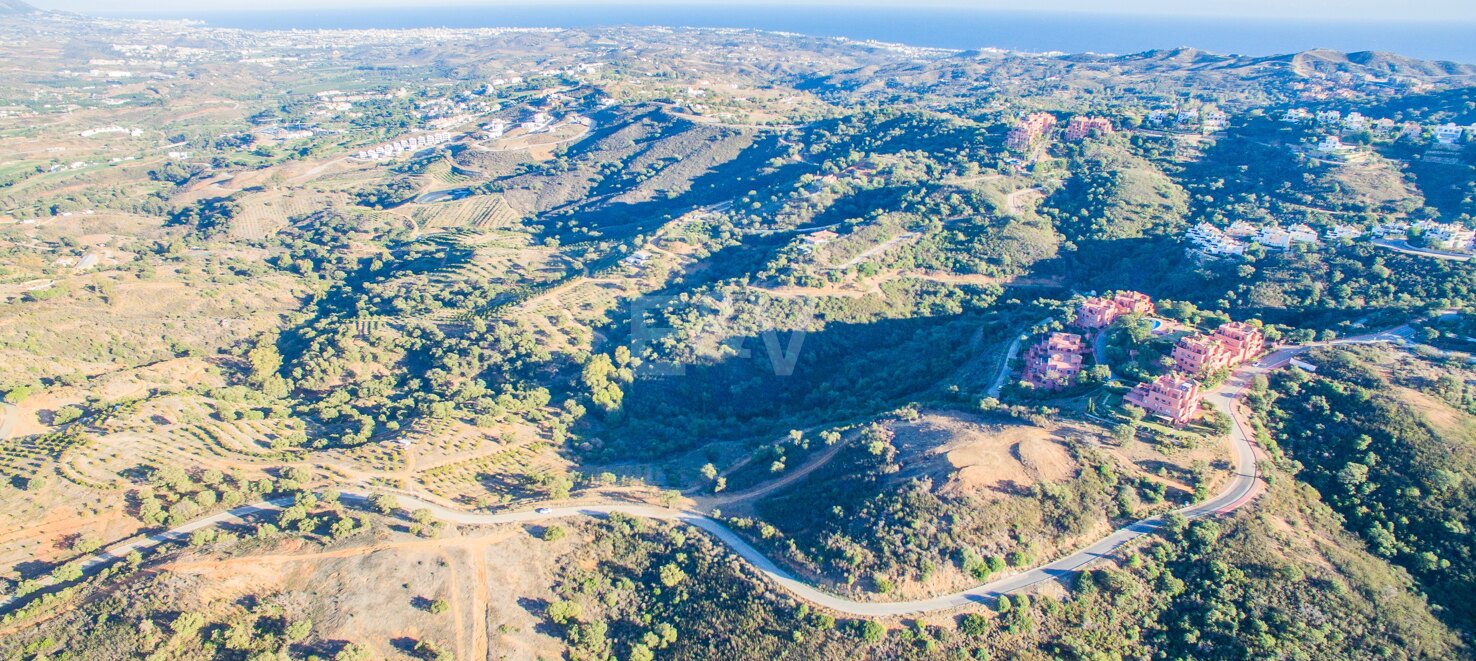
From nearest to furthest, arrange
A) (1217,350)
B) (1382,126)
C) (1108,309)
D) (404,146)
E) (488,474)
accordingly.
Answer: (1217,350)
(488,474)
(1108,309)
(1382,126)
(404,146)

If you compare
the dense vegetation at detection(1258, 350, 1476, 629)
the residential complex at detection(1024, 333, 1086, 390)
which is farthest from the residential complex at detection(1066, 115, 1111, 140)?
the dense vegetation at detection(1258, 350, 1476, 629)

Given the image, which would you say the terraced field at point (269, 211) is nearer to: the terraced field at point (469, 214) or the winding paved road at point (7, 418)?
the terraced field at point (469, 214)

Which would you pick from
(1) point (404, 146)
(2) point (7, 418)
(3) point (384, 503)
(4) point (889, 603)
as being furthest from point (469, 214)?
(4) point (889, 603)

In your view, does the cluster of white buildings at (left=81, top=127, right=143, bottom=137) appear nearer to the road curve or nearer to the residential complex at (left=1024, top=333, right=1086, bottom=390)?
the road curve

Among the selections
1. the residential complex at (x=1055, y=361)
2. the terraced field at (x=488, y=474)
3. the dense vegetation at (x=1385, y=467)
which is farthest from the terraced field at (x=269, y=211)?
the dense vegetation at (x=1385, y=467)

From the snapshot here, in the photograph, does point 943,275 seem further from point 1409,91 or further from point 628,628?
point 1409,91

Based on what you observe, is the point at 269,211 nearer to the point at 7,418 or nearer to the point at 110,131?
the point at 7,418
